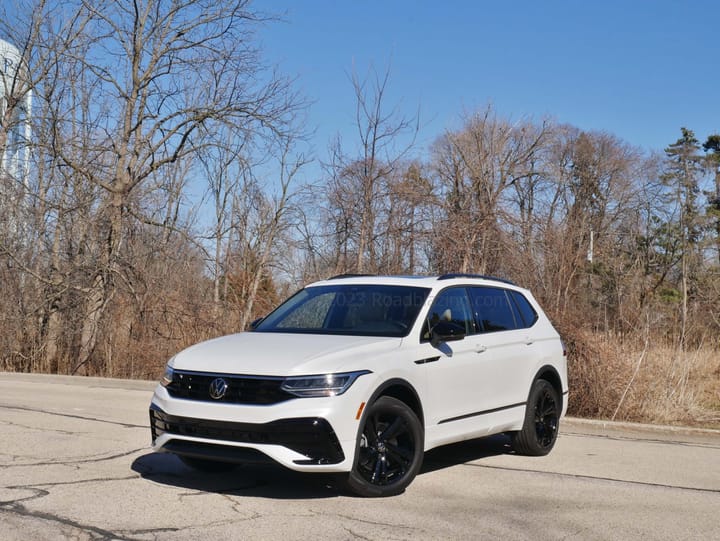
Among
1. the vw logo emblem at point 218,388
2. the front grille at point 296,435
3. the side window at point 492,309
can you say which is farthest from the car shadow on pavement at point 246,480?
the side window at point 492,309

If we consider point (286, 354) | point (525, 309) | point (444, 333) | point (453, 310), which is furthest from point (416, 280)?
point (286, 354)

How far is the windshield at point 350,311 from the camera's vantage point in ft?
24.8

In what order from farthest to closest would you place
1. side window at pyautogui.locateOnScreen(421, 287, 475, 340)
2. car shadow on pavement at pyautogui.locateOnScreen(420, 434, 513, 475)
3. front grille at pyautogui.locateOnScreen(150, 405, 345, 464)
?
car shadow on pavement at pyautogui.locateOnScreen(420, 434, 513, 475) → side window at pyautogui.locateOnScreen(421, 287, 475, 340) → front grille at pyautogui.locateOnScreen(150, 405, 345, 464)

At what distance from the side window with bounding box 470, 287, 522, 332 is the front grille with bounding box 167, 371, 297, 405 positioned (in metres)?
2.83

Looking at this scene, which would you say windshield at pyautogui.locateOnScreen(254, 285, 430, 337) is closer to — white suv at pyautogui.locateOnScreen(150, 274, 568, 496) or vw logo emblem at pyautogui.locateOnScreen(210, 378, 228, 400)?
white suv at pyautogui.locateOnScreen(150, 274, 568, 496)

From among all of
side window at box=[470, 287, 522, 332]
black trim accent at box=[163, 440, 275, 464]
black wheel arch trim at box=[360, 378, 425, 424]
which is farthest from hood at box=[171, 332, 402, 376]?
side window at box=[470, 287, 522, 332]

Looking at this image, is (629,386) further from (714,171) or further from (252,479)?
(714,171)

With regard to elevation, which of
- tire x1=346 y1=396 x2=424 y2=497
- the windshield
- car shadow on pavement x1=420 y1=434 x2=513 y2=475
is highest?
the windshield

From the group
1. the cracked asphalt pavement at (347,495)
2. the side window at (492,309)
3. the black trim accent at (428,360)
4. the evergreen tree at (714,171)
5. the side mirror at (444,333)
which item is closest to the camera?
the cracked asphalt pavement at (347,495)

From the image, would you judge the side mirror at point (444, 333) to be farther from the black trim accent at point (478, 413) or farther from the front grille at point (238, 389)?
the front grille at point (238, 389)

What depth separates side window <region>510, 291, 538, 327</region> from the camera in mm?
9336

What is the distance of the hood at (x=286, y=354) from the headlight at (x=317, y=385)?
46mm

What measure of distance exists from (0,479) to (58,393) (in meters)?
7.63

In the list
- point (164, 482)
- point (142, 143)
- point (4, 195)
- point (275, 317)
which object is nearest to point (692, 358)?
point (275, 317)
